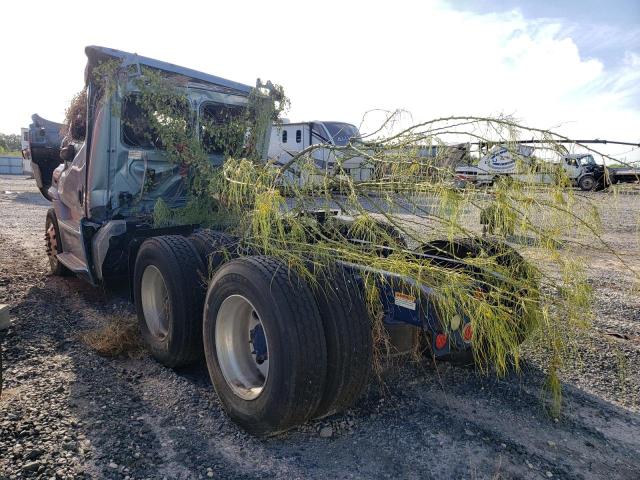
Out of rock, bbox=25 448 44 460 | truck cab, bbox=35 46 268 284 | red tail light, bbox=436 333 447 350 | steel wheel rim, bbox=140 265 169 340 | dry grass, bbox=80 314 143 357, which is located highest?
truck cab, bbox=35 46 268 284

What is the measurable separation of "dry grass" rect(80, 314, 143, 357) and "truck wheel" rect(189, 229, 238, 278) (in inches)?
43.9

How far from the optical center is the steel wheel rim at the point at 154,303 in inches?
161

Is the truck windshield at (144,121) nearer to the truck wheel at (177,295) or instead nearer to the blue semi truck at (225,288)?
the blue semi truck at (225,288)

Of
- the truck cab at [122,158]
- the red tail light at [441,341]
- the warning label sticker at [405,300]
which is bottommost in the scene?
the red tail light at [441,341]

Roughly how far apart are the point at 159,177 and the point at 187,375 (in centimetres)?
230

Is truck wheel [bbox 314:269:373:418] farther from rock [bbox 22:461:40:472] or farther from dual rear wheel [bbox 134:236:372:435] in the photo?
rock [bbox 22:461:40:472]

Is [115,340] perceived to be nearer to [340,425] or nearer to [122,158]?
[122,158]

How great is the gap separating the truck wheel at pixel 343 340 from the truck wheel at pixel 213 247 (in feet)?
3.09

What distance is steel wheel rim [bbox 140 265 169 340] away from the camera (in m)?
4.09

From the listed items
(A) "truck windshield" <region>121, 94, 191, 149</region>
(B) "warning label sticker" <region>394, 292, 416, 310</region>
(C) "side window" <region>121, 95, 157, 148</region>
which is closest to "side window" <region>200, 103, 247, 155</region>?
(A) "truck windshield" <region>121, 94, 191, 149</region>

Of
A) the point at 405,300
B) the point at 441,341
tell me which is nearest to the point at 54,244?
the point at 405,300

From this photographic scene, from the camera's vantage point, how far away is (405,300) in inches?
108

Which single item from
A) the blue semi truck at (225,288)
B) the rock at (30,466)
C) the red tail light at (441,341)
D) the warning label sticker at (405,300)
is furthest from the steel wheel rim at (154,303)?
the red tail light at (441,341)

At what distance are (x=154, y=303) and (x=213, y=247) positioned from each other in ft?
2.93
